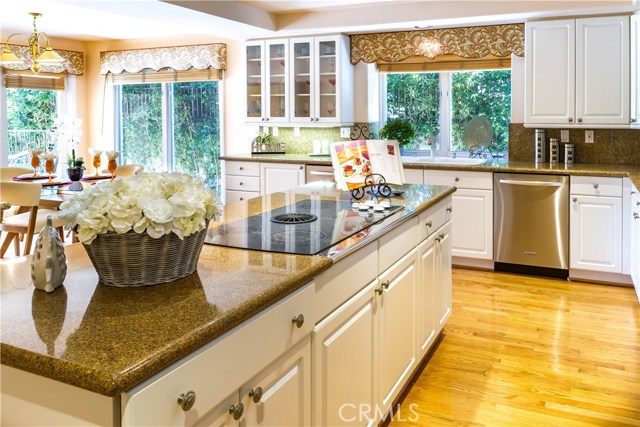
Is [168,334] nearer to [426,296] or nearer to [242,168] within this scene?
[426,296]

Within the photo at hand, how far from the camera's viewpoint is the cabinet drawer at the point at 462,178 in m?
4.89

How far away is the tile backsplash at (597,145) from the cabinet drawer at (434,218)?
2236mm

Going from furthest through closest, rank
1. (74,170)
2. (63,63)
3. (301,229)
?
1. (63,63)
2. (74,170)
3. (301,229)

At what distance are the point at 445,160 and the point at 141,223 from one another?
14.7ft

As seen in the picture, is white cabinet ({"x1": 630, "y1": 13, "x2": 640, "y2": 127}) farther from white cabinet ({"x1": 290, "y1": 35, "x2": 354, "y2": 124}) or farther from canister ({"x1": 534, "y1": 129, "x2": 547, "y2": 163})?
white cabinet ({"x1": 290, "y1": 35, "x2": 354, "y2": 124})

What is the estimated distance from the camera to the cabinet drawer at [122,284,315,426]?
1.08 meters

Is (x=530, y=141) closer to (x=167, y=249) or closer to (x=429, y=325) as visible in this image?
(x=429, y=325)

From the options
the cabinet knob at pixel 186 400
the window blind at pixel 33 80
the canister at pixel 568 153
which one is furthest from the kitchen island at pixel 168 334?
the window blind at pixel 33 80

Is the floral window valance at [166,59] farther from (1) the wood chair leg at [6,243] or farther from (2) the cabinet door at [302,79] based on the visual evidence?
(1) the wood chair leg at [6,243]

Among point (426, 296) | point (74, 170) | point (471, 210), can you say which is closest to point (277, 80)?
point (74, 170)

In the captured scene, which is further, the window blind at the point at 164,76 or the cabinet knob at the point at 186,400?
the window blind at the point at 164,76

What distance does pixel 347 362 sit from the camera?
2.01 m

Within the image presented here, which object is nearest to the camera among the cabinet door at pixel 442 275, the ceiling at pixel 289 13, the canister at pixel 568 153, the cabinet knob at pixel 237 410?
the cabinet knob at pixel 237 410

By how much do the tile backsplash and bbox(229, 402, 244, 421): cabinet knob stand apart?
179 inches
